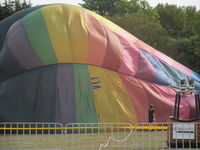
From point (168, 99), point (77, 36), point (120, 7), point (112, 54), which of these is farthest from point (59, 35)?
point (120, 7)

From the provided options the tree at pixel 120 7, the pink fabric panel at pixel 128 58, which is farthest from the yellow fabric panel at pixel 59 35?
the tree at pixel 120 7

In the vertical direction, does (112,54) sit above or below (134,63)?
above

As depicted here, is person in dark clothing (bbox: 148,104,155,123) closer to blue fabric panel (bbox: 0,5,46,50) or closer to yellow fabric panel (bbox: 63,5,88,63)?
yellow fabric panel (bbox: 63,5,88,63)

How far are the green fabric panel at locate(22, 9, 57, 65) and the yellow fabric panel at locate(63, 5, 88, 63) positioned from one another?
908 mm

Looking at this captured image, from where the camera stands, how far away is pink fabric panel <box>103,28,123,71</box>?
85.0ft

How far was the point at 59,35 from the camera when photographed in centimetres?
2550

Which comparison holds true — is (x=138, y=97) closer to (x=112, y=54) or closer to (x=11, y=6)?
(x=112, y=54)

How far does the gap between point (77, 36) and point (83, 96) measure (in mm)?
2522

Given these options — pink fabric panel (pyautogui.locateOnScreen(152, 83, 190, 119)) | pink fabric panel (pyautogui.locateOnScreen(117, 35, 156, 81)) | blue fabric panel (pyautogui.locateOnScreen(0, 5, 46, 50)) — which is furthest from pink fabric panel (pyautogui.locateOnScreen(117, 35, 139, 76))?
blue fabric panel (pyautogui.locateOnScreen(0, 5, 46, 50))

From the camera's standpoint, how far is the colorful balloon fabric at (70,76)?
985 inches

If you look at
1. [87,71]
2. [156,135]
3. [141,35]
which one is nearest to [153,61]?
[87,71]

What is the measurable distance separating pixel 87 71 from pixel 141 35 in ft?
92.2

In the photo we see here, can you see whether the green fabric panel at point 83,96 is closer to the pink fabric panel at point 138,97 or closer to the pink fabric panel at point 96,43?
the pink fabric panel at point 96,43

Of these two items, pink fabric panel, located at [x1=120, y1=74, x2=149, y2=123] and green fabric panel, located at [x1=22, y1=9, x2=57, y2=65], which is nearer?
green fabric panel, located at [x1=22, y1=9, x2=57, y2=65]
